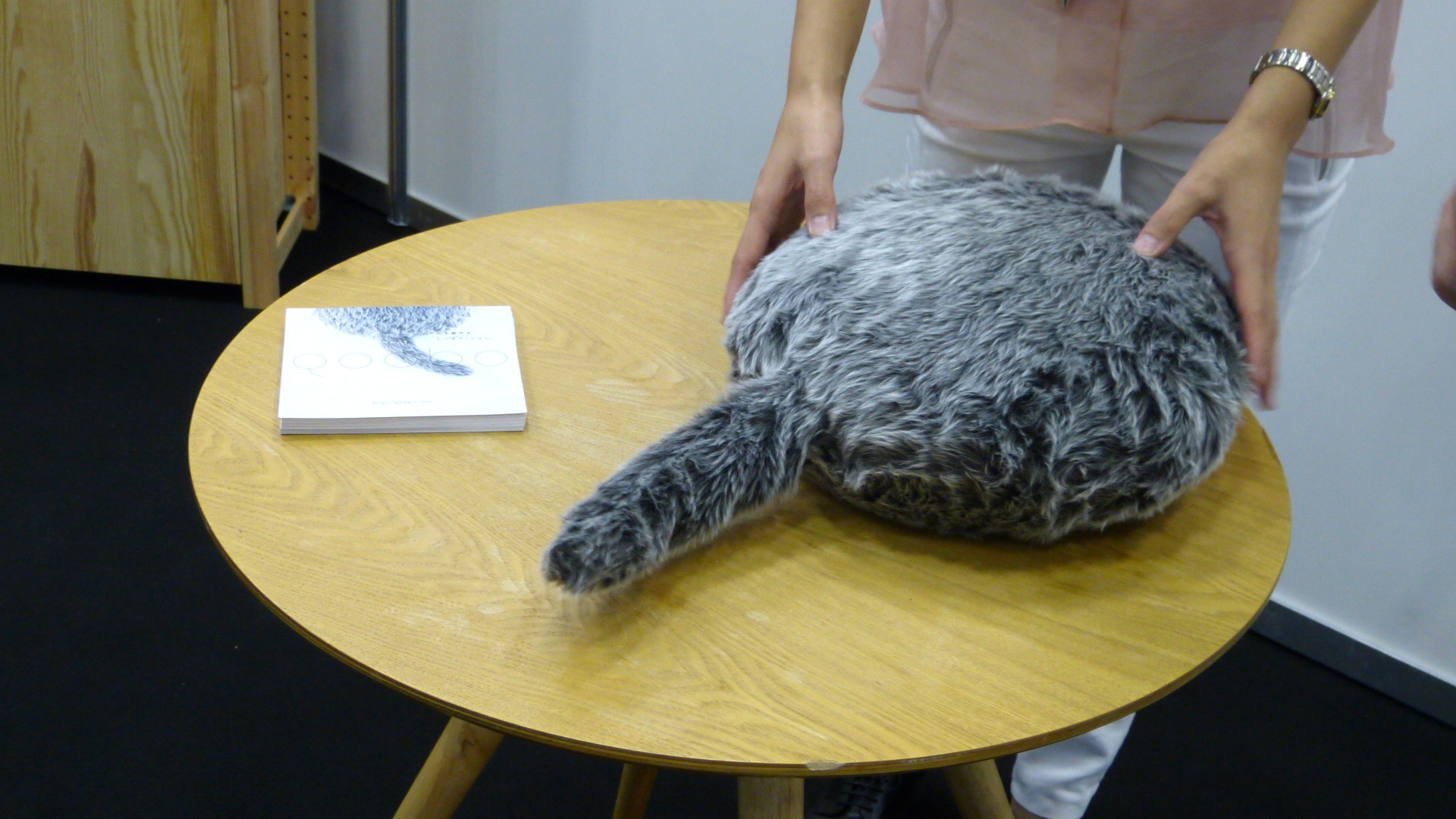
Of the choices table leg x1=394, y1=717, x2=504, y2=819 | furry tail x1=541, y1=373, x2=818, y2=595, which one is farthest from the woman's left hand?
Answer: table leg x1=394, y1=717, x2=504, y2=819

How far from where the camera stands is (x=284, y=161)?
218cm

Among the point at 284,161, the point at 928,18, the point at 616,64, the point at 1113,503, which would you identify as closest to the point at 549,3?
the point at 616,64

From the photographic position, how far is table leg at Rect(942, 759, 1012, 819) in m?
0.85

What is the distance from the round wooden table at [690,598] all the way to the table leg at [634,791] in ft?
0.41

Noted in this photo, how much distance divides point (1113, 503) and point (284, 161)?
2020 millimetres

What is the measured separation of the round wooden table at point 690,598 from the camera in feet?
1.69

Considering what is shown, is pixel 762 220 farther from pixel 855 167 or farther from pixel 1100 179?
pixel 855 167

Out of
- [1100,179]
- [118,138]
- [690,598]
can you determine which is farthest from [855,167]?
[118,138]

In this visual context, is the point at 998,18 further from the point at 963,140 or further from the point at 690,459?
the point at 690,459

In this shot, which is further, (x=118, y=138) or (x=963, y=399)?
(x=118, y=138)

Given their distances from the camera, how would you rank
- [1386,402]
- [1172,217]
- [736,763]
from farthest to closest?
[1386,402]
[1172,217]
[736,763]

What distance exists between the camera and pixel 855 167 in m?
1.60

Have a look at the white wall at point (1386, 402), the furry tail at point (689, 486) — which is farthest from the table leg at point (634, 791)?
the white wall at point (1386, 402)

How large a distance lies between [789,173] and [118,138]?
1490 millimetres
